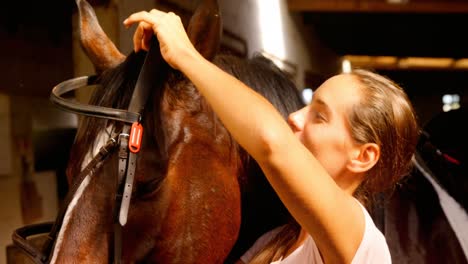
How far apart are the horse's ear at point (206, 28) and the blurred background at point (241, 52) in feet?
1.26

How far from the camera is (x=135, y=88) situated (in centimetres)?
61

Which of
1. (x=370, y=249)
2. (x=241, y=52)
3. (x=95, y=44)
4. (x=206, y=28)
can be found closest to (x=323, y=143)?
(x=370, y=249)

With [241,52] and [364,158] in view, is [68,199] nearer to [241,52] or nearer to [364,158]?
[364,158]

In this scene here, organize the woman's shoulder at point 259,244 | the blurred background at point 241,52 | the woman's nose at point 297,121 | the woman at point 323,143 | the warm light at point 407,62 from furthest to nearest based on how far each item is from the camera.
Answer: the warm light at point 407,62 < the blurred background at point 241,52 < the woman's shoulder at point 259,244 < the woman's nose at point 297,121 < the woman at point 323,143

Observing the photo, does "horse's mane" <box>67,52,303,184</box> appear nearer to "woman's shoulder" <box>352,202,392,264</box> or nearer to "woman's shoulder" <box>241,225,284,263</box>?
"woman's shoulder" <box>241,225,284,263</box>

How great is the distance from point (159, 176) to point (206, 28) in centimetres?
21

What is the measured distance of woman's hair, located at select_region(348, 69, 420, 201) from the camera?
1.70 feet

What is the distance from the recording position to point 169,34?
20.6 inches

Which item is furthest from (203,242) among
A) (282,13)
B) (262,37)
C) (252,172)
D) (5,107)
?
(282,13)

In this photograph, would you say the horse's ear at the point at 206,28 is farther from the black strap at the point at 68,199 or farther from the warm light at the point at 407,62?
the warm light at the point at 407,62

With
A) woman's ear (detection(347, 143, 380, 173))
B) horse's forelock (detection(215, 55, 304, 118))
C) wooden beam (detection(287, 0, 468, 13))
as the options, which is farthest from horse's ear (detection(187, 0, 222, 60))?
wooden beam (detection(287, 0, 468, 13))

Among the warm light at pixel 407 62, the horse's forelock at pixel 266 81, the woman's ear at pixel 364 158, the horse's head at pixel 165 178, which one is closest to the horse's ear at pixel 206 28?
the horse's head at pixel 165 178

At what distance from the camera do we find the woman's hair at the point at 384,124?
0.52 m

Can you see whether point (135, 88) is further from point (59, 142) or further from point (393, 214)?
point (59, 142)
